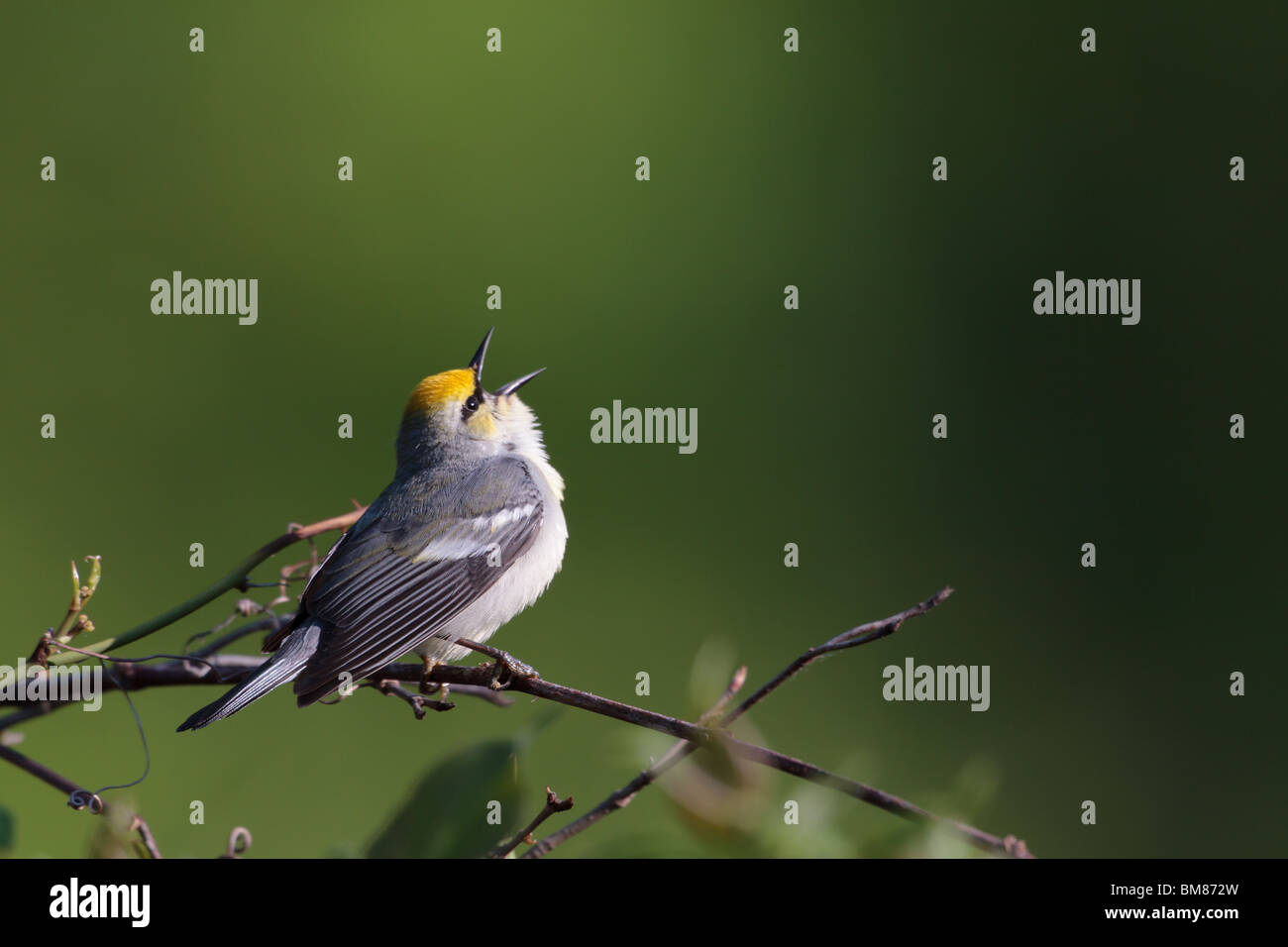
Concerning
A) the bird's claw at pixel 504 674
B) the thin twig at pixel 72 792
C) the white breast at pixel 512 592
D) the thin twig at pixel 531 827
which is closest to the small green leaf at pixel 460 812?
the thin twig at pixel 531 827

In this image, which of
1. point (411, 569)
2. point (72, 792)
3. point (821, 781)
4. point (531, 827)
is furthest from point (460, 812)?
point (411, 569)

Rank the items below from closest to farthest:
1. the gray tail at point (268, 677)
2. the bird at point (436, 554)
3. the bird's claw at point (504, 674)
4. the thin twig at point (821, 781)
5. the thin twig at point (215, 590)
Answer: the thin twig at point (821, 781) → the thin twig at point (215, 590) → the bird's claw at point (504, 674) → the gray tail at point (268, 677) → the bird at point (436, 554)

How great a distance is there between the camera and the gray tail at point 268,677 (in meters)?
1.31

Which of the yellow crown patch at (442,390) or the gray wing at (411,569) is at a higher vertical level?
the yellow crown patch at (442,390)

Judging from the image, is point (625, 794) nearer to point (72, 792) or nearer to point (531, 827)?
point (531, 827)

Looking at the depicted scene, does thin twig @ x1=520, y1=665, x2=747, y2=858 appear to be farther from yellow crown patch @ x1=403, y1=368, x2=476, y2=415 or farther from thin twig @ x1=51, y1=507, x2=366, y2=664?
yellow crown patch @ x1=403, y1=368, x2=476, y2=415

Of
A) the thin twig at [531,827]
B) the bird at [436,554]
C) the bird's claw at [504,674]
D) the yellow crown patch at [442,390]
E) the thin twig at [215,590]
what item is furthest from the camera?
the yellow crown patch at [442,390]

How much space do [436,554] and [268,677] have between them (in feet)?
1.59

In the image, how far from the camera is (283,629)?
1.65m

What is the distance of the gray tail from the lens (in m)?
1.31

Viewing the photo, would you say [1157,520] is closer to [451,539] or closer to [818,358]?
[818,358]

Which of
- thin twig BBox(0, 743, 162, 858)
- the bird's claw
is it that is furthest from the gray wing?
thin twig BBox(0, 743, 162, 858)

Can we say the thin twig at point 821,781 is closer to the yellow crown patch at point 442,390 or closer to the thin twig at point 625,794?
the thin twig at point 625,794

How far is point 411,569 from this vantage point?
1837mm
